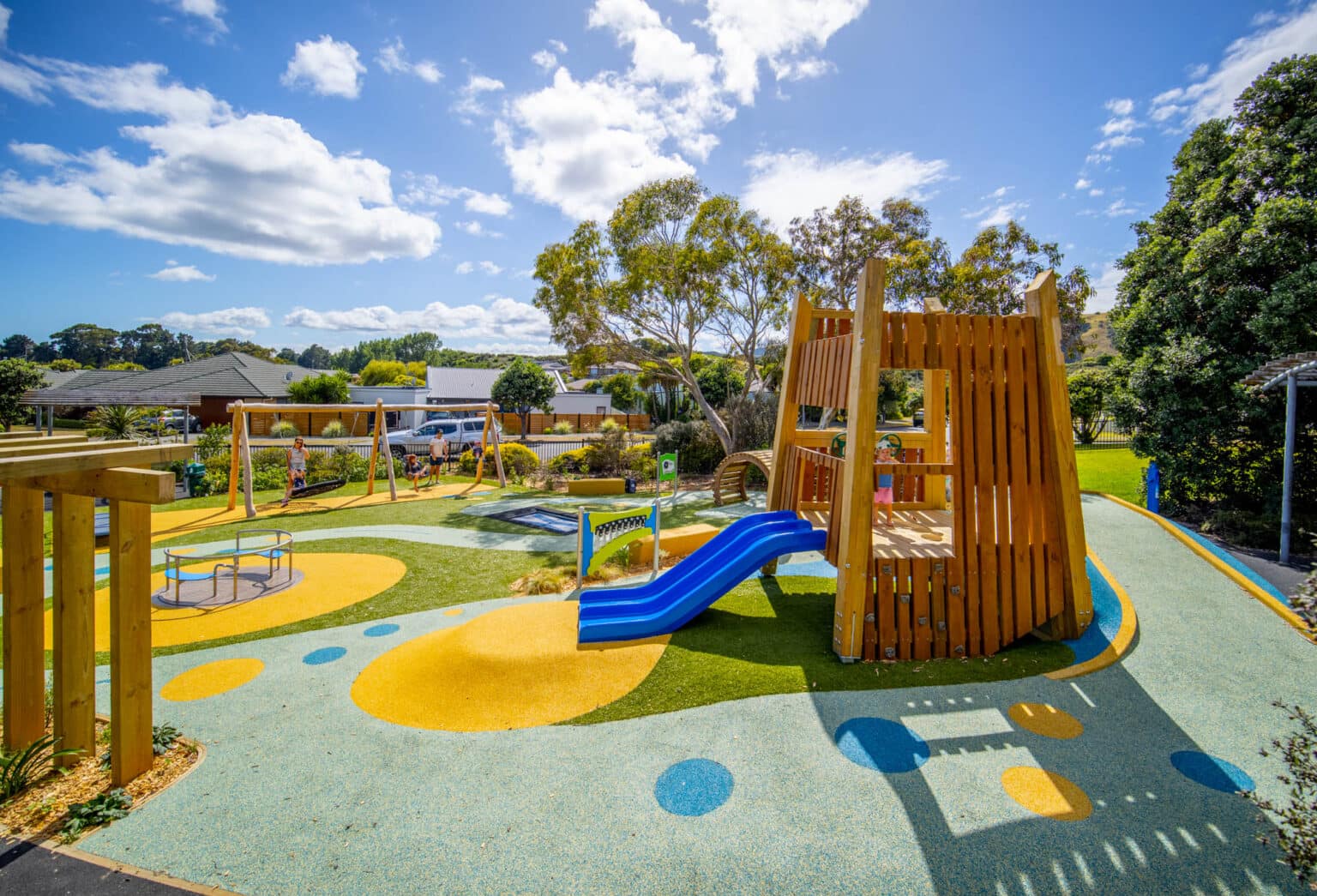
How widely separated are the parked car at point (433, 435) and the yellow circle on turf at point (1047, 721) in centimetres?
2111

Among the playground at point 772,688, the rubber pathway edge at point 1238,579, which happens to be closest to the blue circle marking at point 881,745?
the playground at point 772,688

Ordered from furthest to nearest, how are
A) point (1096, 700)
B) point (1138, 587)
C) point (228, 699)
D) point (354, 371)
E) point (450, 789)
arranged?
point (354, 371), point (1138, 587), point (228, 699), point (1096, 700), point (450, 789)

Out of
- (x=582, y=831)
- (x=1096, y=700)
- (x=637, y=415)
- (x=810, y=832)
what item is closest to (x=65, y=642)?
(x=582, y=831)

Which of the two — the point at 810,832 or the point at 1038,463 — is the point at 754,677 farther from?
the point at 1038,463

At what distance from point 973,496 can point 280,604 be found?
26.1ft

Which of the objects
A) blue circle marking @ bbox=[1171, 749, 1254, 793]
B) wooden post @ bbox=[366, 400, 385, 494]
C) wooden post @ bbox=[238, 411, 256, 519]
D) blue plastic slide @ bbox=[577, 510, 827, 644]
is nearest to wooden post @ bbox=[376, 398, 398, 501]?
wooden post @ bbox=[366, 400, 385, 494]

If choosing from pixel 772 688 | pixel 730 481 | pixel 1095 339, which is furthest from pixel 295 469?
pixel 1095 339

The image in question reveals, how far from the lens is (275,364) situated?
39812mm

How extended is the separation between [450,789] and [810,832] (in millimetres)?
2184

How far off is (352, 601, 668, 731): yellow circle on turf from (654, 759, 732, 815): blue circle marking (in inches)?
41.8

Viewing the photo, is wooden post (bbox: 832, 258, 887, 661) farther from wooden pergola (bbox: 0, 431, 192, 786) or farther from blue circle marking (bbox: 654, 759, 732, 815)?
wooden pergola (bbox: 0, 431, 192, 786)

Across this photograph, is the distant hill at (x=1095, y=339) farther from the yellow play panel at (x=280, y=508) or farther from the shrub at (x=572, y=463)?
the yellow play panel at (x=280, y=508)

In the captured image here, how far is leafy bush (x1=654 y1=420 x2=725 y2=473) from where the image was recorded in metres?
19.5

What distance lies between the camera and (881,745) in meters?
3.89
